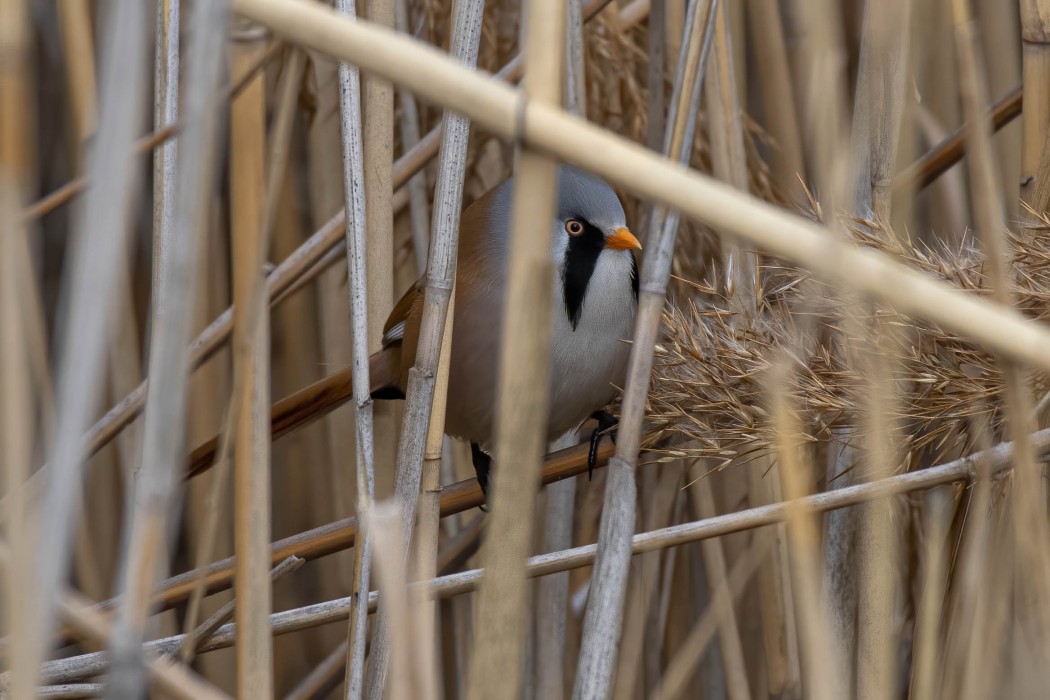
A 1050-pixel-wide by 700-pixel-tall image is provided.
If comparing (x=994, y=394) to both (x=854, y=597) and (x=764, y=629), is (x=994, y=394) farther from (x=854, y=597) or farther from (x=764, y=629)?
(x=764, y=629)

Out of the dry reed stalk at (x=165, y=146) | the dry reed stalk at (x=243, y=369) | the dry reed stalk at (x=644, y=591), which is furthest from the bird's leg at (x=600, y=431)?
the dry reed stalk at (x=165, y=146)

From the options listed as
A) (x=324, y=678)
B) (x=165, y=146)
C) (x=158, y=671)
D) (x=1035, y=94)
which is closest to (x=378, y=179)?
(x=165, y=146)

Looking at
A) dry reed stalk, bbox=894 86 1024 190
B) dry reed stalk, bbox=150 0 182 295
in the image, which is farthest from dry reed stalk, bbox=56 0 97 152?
dry reed stalk, bbox=894 86 1024 190

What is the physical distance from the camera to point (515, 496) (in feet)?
2.49

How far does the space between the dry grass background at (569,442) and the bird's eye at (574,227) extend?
0.20m

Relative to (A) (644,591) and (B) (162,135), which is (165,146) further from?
(A) (644,591)

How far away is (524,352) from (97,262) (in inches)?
11.4

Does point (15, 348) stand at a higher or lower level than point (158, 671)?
higher

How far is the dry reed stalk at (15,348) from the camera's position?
2.47ft

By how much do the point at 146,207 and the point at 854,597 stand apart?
1.61 m

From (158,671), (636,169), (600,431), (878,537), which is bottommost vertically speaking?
(158,671)

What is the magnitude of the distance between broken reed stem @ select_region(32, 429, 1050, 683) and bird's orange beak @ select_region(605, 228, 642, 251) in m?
0.62

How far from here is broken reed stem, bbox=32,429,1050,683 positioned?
1.13 meters

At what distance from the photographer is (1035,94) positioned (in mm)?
1379
